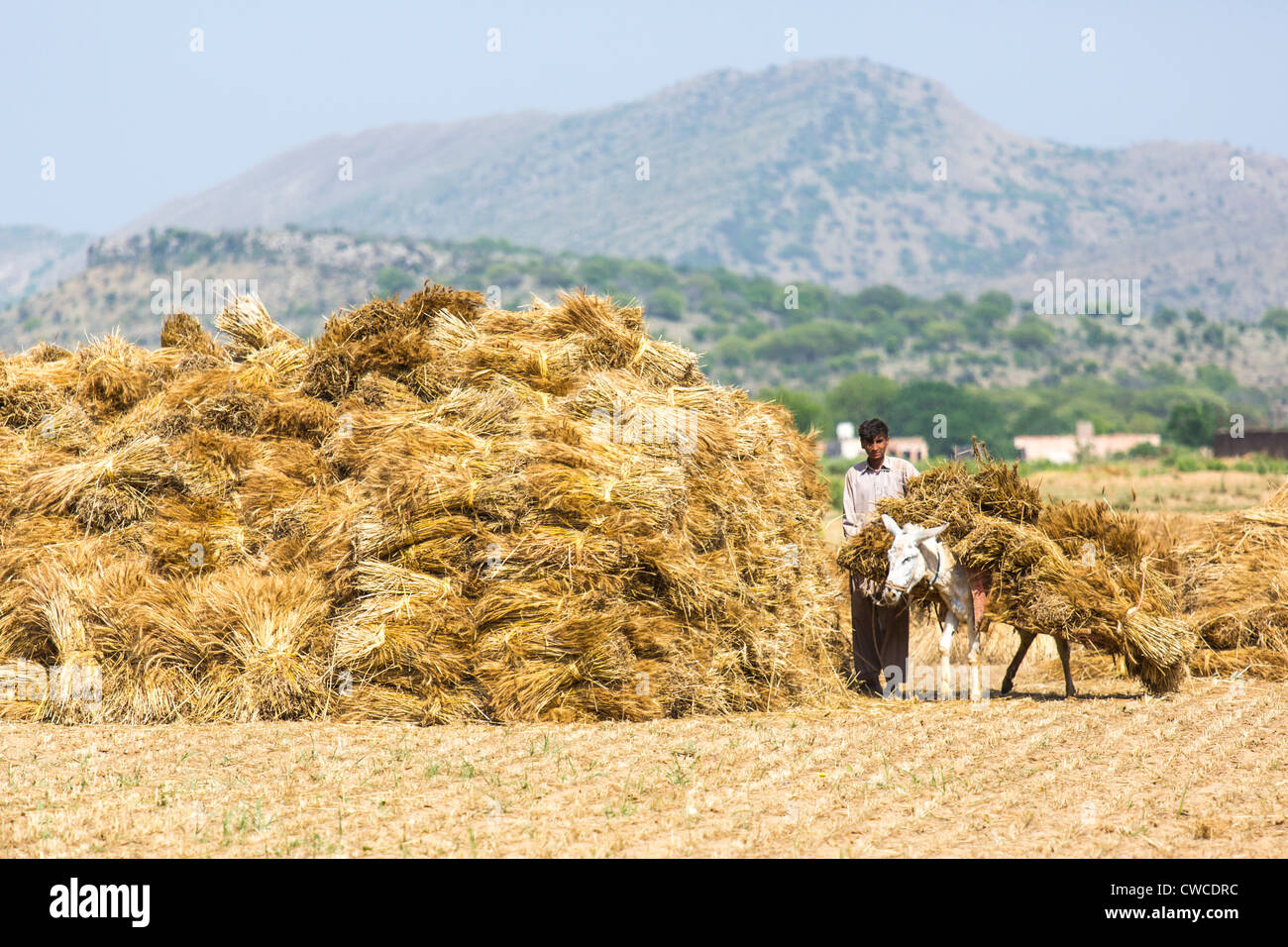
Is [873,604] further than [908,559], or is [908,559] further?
[873,604]

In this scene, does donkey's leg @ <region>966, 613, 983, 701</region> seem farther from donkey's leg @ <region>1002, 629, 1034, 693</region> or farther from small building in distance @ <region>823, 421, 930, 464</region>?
small building in distance @ <region>823, 421, 930, 464</region>

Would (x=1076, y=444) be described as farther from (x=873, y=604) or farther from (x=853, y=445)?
(x=873, y=604)

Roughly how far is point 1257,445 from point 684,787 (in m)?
75.0

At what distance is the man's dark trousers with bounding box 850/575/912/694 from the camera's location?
1191cm

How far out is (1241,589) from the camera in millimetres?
13383

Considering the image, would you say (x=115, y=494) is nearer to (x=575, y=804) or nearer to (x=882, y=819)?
(x=575, y=804)

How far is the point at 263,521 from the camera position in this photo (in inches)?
445

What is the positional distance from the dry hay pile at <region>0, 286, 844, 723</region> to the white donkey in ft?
3.55

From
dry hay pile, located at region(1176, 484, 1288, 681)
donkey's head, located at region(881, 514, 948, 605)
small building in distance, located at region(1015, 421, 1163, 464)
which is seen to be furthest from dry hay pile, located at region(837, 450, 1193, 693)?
small building in distance, located at region(1015, 421, 1163, 464)

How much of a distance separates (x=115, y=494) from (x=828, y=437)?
441 feet

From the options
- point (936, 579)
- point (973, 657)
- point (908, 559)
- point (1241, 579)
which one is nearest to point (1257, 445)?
point (1241, 579)
